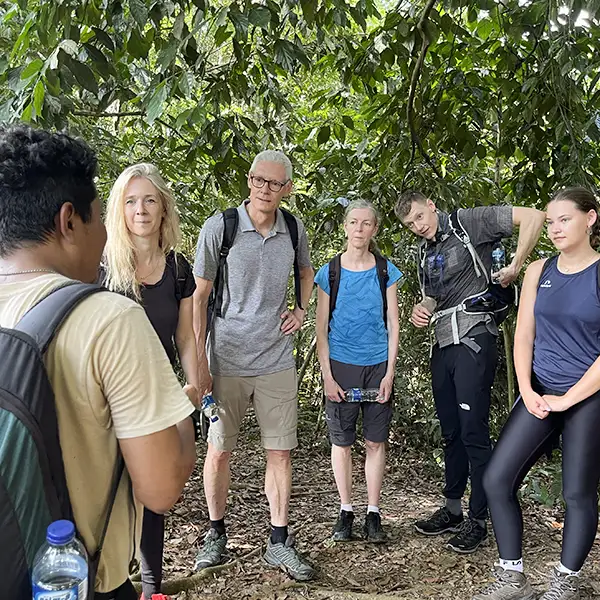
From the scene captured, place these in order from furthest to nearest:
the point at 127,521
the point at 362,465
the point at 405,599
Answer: the point at 362,465
the point at 405,599
the point at 127,521

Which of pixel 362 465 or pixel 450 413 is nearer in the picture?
pixel 450 413

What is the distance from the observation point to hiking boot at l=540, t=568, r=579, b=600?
2.81 m

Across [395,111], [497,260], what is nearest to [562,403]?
[497,260]

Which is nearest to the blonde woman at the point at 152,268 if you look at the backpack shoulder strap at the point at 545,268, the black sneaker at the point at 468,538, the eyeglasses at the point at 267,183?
the eyeglasses at the point at 267,183

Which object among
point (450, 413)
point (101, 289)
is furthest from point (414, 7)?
point (101, 289)

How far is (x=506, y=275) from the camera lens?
3.60 metres

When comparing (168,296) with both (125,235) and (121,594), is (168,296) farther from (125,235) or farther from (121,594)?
(121,594)

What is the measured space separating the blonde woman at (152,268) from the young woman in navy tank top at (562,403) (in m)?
1.51

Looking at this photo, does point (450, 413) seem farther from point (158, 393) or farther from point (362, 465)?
point (158, 393)

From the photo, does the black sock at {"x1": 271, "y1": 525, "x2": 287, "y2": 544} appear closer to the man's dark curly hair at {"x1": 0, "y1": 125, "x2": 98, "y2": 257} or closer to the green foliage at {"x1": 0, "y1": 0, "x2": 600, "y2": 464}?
the green foliage at {"x1": 0, "y1": 0, "x2": 600, "y2": 464}

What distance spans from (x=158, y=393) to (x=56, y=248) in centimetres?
35

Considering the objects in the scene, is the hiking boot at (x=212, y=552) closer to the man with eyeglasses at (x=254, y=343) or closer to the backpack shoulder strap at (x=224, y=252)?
the man with eyeglasses at (x=254, y=343)

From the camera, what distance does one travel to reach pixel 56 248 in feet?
4.16

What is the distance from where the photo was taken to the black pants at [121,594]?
136 centimetres
